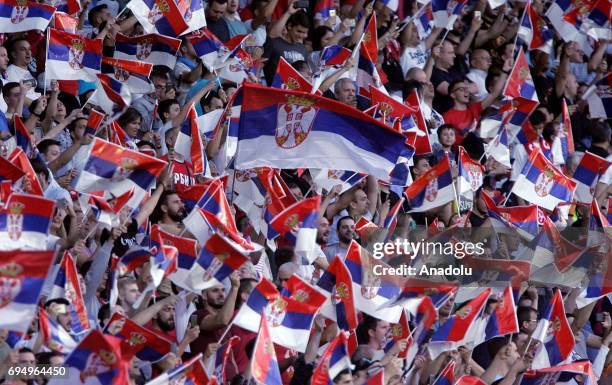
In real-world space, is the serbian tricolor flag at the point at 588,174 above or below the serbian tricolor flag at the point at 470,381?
below

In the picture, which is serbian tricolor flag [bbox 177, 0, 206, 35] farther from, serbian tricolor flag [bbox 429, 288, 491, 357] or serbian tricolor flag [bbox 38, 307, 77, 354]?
serbian tricolor flag [bbox 38, 307, 77, 354]

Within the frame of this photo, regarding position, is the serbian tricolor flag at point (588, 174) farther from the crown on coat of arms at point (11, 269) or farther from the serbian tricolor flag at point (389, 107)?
the crown on coat of arms at point (11, 269)

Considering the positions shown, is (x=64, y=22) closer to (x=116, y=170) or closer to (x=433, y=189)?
(x=116, y=170)

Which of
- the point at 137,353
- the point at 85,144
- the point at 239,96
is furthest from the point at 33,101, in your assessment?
the point at 137,353

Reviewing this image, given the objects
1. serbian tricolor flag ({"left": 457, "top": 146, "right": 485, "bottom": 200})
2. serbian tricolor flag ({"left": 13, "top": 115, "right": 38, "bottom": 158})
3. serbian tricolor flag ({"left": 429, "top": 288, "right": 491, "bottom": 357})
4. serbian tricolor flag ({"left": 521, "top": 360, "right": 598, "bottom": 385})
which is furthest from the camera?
serbian tricolor flag ({"left": 457, "top": 146, "right": 485, "bottom": 200})

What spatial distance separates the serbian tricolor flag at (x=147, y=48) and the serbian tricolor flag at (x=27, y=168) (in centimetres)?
262

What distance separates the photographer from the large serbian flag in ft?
40.5

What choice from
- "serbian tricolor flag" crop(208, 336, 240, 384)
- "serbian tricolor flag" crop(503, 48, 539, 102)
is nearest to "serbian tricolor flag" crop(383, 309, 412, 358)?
"serbian tricolor flag" crop(208, 336, 240, 384)

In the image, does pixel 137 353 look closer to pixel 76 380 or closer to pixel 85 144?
pixel 76 380

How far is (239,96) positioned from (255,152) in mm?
413

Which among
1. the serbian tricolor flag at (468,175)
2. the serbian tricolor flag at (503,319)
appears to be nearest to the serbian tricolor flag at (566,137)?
the serbian tricolor flag at (468,175)

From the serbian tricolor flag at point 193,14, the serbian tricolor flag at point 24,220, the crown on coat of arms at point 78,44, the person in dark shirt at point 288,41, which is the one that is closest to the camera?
the serbian tricolor flag at point 24,220

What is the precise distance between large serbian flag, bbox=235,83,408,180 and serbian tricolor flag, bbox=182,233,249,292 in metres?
1.01

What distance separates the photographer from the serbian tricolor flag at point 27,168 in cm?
1164
